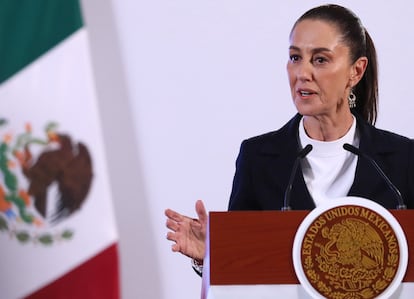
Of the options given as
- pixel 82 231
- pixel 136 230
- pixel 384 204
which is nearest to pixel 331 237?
pixel 384 204

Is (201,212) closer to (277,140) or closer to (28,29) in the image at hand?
(277,140)

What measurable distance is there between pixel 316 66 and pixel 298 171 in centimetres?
34

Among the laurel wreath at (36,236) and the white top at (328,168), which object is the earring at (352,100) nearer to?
the white top at (328,168)

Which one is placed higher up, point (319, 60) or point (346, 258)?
point (319, 60)

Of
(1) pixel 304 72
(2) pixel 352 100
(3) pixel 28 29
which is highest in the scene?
(3) pixel 28 29

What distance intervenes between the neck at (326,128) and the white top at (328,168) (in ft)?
0.06

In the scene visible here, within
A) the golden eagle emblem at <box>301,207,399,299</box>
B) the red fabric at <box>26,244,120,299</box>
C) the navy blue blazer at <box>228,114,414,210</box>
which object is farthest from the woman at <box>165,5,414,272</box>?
the golden eagle emblem at <box>301,207,399,299</box>

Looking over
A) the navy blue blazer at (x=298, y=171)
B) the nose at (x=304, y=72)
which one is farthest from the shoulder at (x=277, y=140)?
the nose at (x=304, y=72)

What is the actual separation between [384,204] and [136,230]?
1.07 m

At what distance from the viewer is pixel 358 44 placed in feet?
8.85

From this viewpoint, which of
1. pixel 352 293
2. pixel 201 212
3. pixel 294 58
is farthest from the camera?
pixel 294 58

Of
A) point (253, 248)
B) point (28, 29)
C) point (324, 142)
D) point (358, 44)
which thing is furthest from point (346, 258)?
point (28, 29)

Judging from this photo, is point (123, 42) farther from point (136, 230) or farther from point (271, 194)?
point (271, 194)

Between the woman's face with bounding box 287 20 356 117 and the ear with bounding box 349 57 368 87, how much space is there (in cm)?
6
